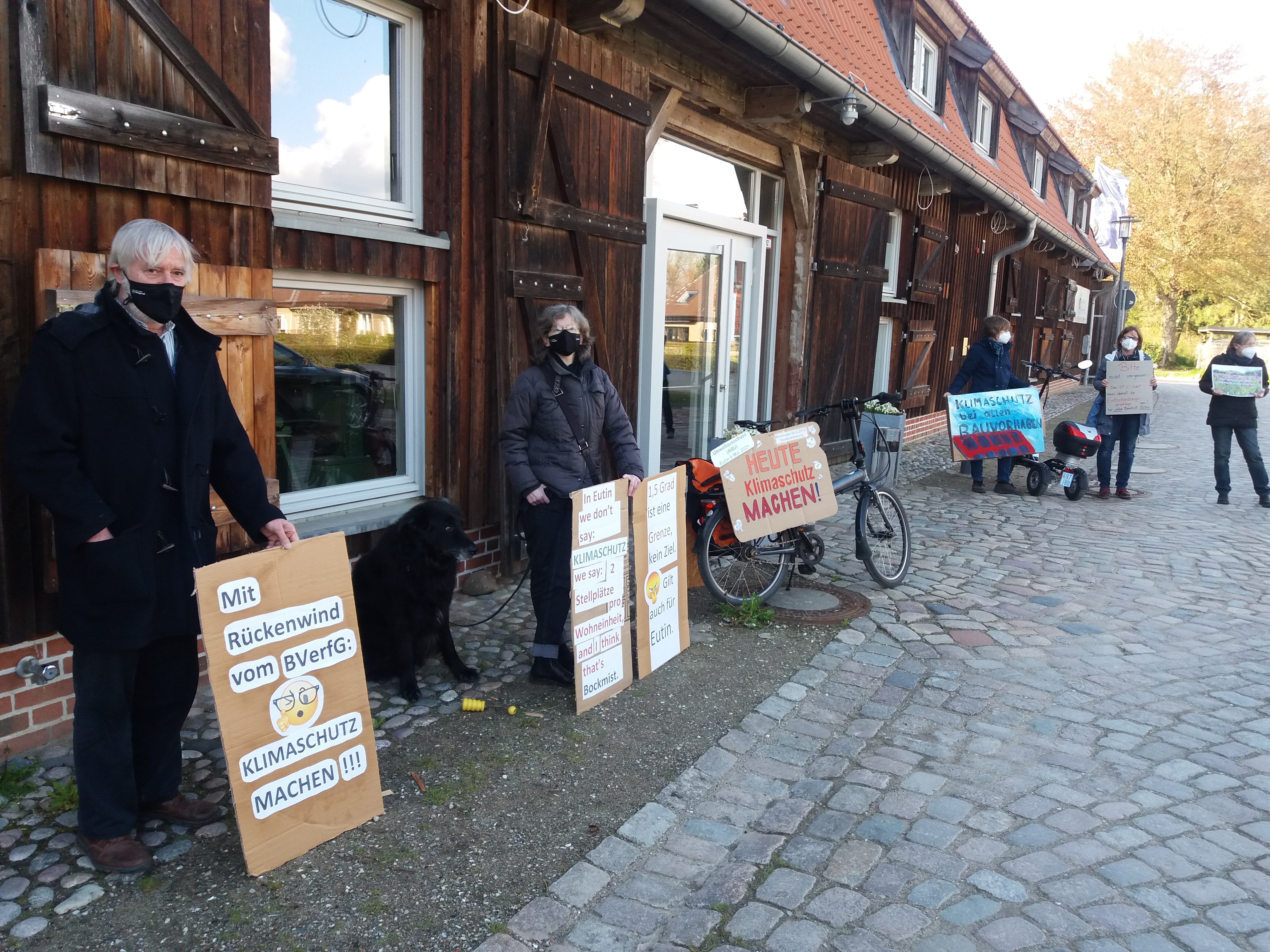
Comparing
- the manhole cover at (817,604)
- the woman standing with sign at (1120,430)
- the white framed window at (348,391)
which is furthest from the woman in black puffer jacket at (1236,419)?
the white framed window at (348,391)

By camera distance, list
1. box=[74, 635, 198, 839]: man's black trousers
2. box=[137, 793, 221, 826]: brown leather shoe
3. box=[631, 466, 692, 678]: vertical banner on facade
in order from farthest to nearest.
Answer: box=[631, 466, 692, 678]: vertical banner on facade → box=[137, 793, 221, 826]: brown leather shoe → box=[74, 635, 198, 839]: man's black trousers

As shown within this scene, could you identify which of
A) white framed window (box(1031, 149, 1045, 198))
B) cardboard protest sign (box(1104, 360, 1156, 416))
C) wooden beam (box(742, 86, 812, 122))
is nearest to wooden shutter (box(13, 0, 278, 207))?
wooden beam (box(742, 86, 812, 122))

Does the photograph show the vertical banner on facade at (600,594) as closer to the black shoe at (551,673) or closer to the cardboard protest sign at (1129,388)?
the black shoe at (551,673)

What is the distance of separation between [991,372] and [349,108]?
739cm

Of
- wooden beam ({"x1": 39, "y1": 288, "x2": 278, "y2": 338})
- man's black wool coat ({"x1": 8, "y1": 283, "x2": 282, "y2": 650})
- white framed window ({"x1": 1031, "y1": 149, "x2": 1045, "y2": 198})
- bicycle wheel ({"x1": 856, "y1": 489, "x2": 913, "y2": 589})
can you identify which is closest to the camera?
man's black wool coat ({"x1": 8, "y1": 283, "x2": 282, "y2": 650})

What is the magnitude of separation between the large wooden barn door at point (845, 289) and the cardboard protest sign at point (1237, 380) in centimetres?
363

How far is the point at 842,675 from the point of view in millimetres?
4660

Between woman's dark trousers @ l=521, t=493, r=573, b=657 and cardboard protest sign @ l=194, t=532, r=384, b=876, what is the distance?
4.04 ft

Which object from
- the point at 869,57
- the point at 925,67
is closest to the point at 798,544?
the point at 869,57

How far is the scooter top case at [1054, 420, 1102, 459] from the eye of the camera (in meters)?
10.0

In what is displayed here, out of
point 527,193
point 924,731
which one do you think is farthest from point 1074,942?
point 527,193

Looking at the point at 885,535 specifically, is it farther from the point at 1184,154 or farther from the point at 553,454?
the point at 1184,154

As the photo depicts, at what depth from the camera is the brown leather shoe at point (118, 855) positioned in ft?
8.89

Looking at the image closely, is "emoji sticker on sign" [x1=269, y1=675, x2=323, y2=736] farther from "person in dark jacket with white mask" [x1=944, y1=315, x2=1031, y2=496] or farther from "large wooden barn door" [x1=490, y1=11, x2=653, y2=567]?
"person in dark jacket with white mask" [x1=944, y1=315, x2=1031, y2=496]
